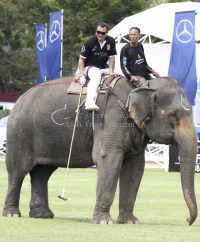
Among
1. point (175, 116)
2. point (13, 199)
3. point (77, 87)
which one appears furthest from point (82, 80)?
point (13, 199)

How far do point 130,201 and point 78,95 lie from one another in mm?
1884

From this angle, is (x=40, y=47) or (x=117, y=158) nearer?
(x=117, y=158)

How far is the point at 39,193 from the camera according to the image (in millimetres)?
11039

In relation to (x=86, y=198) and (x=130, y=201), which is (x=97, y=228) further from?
(x=86, y=198)

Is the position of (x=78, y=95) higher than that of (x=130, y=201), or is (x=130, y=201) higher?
(x=78, y=95)

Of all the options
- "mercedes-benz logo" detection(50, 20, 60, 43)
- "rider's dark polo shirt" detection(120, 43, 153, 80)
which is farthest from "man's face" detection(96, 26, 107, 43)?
"mercedes-benz logo" detection(50, 20, 60, 43)

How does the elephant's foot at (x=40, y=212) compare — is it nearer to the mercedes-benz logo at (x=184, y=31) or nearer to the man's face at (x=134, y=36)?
the man's face at (x=134, y=36)

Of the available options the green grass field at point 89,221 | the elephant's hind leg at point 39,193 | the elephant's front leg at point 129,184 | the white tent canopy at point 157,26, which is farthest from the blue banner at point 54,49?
the elephant's front leg at point 129,184

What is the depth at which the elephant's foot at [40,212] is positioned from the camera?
10742mm

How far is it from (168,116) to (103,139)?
105 centimetres

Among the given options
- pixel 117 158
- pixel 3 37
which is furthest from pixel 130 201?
pixel 3 37

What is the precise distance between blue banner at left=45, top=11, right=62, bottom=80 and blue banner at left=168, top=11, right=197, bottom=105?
713cm

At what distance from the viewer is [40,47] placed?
1355 inches

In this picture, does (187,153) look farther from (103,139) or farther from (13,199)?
(13,199)
